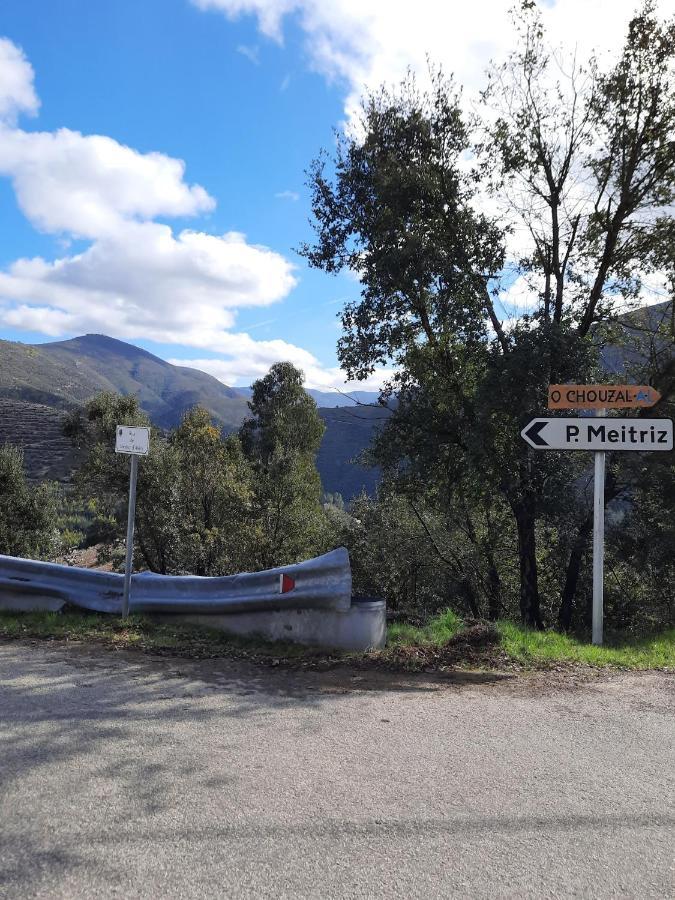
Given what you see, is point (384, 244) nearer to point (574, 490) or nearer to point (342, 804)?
point (574, 490)

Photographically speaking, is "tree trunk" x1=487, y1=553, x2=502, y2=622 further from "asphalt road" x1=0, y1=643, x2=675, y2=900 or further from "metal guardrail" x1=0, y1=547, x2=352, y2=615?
"asphalt road" x1=0, y1=643, x2=675, y2=900

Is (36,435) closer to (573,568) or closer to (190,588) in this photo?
(573,568)

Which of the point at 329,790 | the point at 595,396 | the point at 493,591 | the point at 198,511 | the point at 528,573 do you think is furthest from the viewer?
the point at 198,511

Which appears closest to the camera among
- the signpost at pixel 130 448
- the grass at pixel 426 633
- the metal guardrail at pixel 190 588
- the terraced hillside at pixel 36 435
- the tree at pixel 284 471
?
the metal guardrail at pixel 190 588

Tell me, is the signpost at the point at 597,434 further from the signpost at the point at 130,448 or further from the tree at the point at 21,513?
the tree at the point at 21,513

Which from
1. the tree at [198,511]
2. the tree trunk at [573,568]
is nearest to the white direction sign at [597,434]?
the tree trunk at [573,568]

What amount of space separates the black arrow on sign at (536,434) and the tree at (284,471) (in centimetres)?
1617

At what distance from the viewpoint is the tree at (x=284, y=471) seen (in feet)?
77.4

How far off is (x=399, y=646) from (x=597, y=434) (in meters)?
3.58

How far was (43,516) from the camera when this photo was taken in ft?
85.8

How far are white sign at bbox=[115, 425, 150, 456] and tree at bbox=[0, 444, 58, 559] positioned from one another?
20474mm

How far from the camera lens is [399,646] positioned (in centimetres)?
635

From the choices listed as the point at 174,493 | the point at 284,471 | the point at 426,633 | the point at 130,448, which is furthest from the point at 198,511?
the point at 426,633

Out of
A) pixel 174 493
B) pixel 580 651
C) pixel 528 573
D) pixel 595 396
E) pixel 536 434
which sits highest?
pixel 595 396
